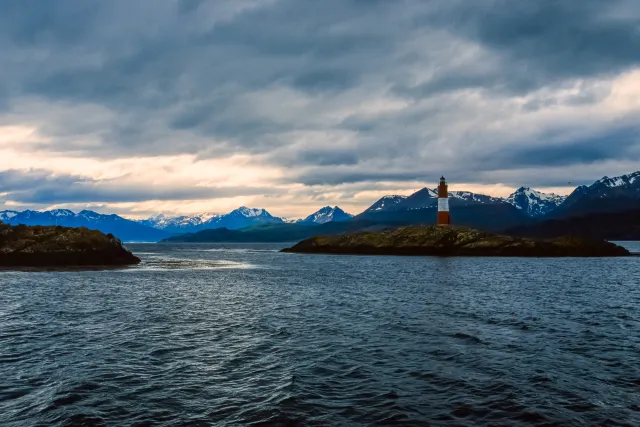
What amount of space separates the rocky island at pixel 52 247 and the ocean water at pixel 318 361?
175ft

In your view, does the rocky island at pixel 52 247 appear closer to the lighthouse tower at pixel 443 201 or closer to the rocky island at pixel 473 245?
the rocky island at pixel 473 245

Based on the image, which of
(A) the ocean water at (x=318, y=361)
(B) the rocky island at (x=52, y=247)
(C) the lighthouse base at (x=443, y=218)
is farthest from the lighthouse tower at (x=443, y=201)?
(A) the ocean water at (x=318, y=361)

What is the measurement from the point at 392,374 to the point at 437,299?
93.2 feet

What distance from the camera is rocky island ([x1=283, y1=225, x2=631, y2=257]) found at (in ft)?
490

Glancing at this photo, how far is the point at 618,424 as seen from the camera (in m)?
15.2

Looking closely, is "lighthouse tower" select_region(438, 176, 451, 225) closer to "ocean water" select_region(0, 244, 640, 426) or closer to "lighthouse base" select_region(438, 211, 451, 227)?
"lighthouse base" select_region(438, 211, 451, 227)

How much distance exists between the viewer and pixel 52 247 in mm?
95938

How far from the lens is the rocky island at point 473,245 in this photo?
14925cm

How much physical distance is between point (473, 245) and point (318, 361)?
13960 cm

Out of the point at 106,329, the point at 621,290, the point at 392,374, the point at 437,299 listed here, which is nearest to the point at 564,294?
the point at 621,290

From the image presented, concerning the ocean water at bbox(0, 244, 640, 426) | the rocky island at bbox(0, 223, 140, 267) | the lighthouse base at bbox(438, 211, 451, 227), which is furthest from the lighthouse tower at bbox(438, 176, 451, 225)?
the ocean water at bbox(0, 244, 640, 426)

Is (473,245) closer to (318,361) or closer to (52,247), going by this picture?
(52,247)

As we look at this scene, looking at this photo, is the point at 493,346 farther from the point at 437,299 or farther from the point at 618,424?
the point at 437,299

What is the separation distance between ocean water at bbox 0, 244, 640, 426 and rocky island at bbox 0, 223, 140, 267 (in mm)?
53469
